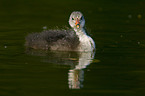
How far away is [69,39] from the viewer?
11797 mm

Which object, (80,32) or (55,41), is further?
(80,32)

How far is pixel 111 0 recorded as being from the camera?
24.0m

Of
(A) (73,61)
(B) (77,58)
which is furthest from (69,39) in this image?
(A) (73,61)

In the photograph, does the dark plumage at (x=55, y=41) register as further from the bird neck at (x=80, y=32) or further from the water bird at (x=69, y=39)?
the bird neck at (x=80, y=32)

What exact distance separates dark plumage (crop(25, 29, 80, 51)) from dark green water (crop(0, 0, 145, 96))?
1.18ft

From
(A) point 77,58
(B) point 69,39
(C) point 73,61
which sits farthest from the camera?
(B) point 69,39

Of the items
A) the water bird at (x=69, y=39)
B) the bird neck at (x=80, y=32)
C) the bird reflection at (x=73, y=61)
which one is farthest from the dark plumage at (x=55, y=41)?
the bird reflection at (x=73, y=61)

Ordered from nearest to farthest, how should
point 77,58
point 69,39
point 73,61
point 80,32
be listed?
point 73,61
point 77,58
point 69,39
point 80,32

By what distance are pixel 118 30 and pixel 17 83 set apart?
769cm

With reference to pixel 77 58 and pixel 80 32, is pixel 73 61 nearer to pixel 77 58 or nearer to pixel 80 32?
pixel 77 58

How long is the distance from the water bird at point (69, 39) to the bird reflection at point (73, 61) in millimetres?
298

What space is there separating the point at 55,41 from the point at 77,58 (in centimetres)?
139

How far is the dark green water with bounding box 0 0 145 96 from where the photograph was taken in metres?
7.76

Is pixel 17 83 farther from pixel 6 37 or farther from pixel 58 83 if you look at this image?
pixel 6 37
